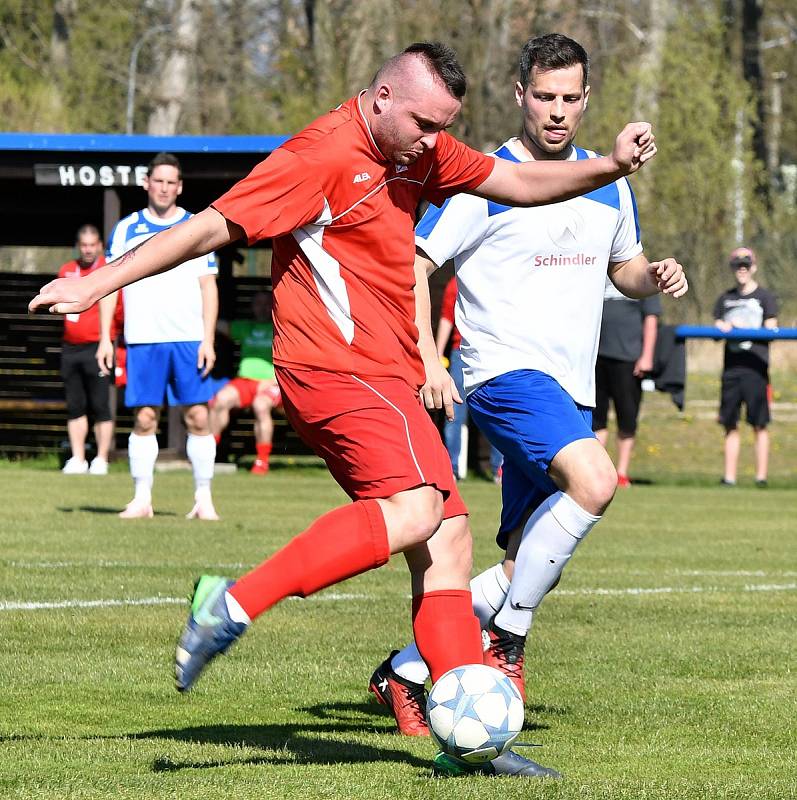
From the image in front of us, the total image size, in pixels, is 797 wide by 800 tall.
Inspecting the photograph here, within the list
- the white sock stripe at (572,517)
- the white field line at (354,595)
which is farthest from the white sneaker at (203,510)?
the white sock stripe at (572,517)

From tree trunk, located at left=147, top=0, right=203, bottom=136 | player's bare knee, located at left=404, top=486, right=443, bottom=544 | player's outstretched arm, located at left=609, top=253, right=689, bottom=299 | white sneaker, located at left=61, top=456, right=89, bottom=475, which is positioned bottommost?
white sneaker, located at left=61, top=456, right=89, bottom=475

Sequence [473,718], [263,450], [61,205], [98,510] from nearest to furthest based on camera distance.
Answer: [473,718] < [98,510] < [263,450] < [61,205]

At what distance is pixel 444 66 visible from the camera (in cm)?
422

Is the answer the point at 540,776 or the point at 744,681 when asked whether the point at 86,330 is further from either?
the point at 540,776

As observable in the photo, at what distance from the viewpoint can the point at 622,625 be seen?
6.82m

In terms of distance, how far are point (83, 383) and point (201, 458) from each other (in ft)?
15.8

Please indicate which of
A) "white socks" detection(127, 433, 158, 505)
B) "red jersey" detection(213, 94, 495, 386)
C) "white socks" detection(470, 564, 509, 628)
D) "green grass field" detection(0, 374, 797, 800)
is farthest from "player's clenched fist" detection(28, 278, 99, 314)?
"white socks" detection(127, 433, 158, 505)

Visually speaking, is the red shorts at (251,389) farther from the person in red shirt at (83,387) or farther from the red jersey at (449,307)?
the red jersey at (449,307)

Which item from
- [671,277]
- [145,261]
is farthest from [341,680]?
[145,261]

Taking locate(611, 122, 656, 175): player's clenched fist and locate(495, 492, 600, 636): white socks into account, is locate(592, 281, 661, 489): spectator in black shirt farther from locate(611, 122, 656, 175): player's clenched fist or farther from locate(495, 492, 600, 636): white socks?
locate(611, 122, 656, 175): player's clenched fist

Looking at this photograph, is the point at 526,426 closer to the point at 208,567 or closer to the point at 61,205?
the point at 208,567

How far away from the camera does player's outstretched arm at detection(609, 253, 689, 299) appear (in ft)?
16.8

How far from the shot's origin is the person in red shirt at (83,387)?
15.1m

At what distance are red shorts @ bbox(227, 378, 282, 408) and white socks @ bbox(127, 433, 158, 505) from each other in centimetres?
541
